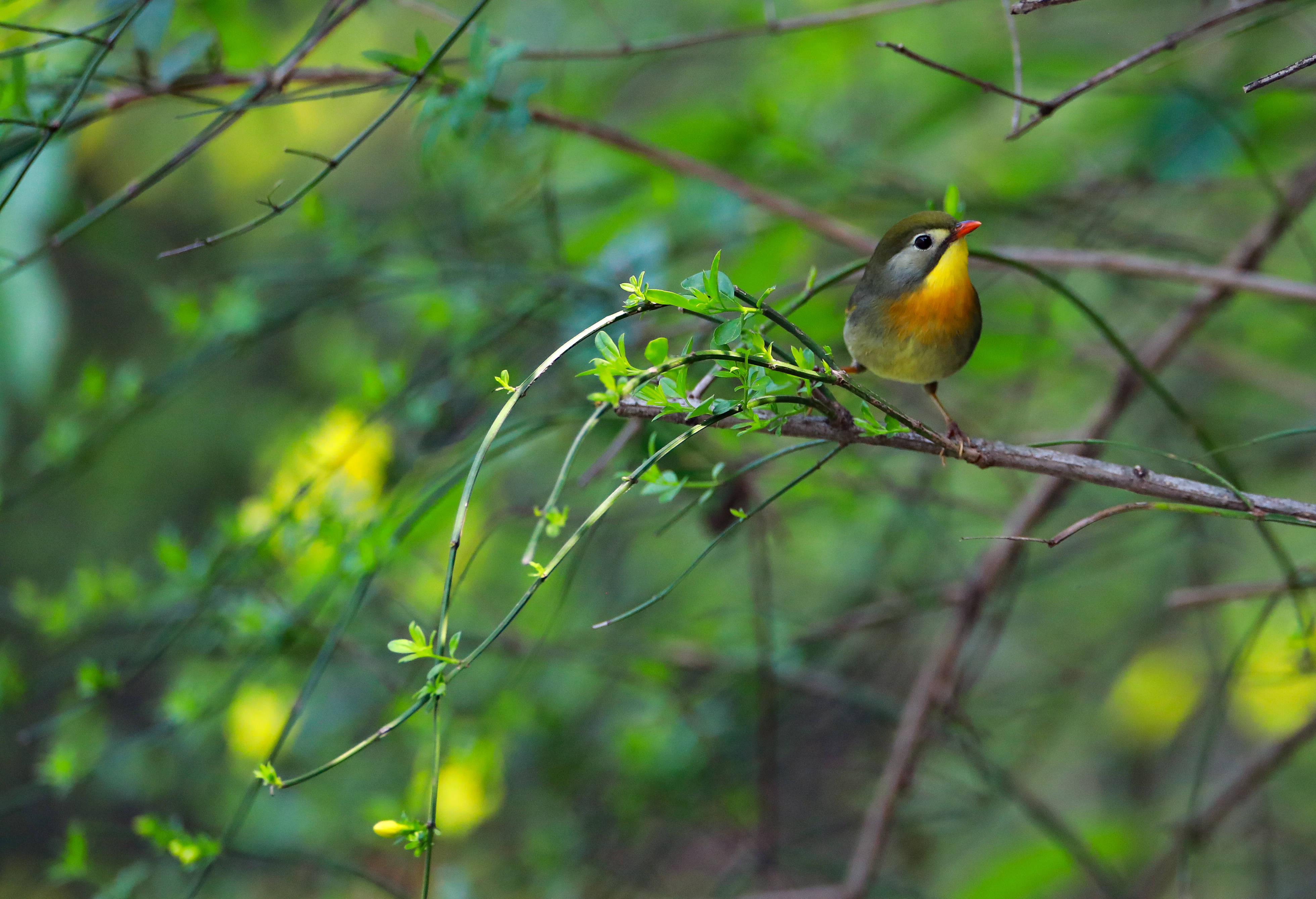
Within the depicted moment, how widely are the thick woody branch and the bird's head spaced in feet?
1.01

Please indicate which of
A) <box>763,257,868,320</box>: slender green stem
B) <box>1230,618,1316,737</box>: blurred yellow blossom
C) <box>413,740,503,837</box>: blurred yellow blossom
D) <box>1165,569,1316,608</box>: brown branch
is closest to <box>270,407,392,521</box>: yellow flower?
<box>413,740,503,837</box>: blurred yellow blossom

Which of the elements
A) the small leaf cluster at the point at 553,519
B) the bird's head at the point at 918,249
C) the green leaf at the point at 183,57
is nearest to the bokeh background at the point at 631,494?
the green leaf at the point at 183,57

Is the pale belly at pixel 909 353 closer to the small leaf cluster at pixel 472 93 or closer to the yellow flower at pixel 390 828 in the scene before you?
the small leaf cluster at pixel 472 93

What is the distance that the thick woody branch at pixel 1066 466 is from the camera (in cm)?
102

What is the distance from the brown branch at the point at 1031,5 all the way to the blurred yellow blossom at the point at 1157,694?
3.06 metres

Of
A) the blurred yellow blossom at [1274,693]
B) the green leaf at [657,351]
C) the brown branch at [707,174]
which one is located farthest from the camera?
the blurred yellow blossom at [1274,693]

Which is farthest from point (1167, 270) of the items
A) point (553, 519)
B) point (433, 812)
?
point (433, 812)

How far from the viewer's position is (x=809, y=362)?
0.99m

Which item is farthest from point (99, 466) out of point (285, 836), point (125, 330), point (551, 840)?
point (551, 840)

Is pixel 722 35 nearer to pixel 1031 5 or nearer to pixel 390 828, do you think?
pixel 1031 5

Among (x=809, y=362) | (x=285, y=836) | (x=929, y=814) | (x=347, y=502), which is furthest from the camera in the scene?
(x=285, y=836)

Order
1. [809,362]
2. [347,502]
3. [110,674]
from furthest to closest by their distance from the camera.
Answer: [347,502], [110,674], [809,362]

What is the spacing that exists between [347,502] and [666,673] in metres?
0.90

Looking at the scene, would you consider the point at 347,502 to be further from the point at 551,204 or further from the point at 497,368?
the point at 551,204
